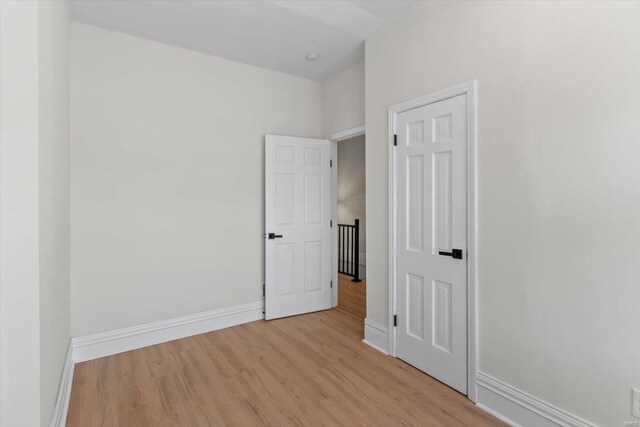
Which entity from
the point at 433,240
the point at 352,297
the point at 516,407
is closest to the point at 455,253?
the point at 433,240

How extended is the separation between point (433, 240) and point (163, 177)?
8.53 feet

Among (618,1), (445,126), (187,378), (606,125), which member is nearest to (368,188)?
(445,126)

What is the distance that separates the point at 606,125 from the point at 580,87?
247 millimetres

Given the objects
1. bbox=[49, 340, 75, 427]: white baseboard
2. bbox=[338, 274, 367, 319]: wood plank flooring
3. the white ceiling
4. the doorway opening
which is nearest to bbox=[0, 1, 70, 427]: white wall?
bbox=[49, 340, 75, 427]: white baseboard

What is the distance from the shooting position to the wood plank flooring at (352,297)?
398 centimetres

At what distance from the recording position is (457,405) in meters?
2.08

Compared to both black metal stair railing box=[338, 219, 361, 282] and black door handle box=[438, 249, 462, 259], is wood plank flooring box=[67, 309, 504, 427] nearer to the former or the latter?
black door handle box=[438, 249, 462, 259]

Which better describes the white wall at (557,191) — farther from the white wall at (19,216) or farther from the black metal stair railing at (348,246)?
the black metal stair railing at (348,246)

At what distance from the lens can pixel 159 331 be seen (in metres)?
3.08

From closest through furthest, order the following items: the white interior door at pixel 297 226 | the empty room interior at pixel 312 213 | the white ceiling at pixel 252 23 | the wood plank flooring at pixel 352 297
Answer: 1. the empty room interior at pixel 312 213
2. the white ceiling at pixel 252 23
3. the white interior door at pixel 297 226
4. the wood plank flooring at pixel 352 297

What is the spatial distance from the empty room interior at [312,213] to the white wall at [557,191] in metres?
0.01

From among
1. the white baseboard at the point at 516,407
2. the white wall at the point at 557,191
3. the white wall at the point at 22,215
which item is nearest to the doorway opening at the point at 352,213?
the white baseboard at the point at 516,407

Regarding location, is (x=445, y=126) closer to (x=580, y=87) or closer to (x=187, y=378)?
(x=580, y=87)

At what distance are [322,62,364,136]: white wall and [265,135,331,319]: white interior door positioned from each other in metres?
0.31
